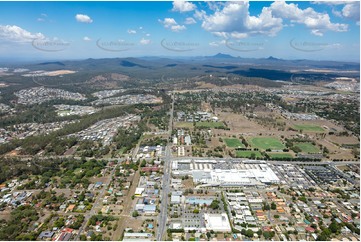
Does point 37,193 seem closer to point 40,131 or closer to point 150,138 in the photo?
point 150,138

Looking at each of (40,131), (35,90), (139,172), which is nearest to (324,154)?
(139,172)

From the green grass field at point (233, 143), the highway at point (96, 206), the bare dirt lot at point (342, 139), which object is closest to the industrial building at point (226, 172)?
the green grass field at point (233, 143)

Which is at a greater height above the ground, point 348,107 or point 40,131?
point 348,107

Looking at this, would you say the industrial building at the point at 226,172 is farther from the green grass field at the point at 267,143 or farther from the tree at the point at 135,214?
the tree at the point at 135,214

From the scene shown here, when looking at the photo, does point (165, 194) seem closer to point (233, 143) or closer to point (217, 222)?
point (217, 222)

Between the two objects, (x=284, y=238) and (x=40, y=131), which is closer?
(x=284, y=238)

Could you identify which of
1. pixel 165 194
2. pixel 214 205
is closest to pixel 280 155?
pixel 214 205

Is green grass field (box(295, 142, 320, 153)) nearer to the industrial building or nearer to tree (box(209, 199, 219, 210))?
the industrial building

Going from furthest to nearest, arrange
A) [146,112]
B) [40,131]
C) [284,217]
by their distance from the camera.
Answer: [146,112] → [40,131] → [284,217]
